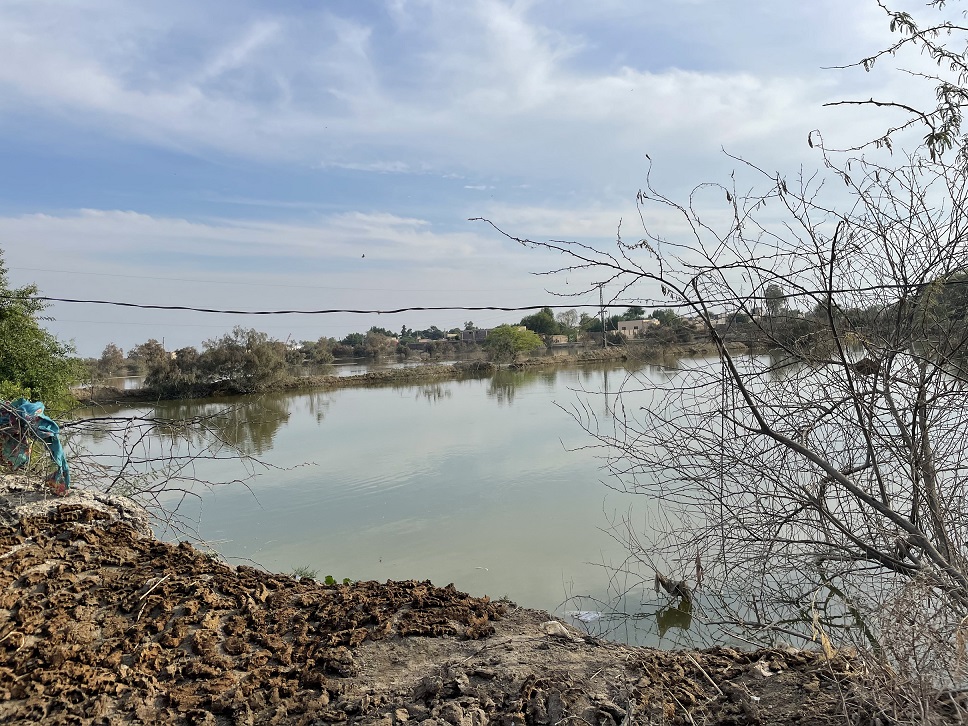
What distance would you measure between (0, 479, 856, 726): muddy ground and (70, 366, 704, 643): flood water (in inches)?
46.0

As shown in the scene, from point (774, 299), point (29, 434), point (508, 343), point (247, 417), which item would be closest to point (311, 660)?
point (774, 299)

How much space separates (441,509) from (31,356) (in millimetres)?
12599

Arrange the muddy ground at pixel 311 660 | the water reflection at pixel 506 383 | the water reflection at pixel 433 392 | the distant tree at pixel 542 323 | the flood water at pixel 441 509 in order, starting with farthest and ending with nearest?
1. the distant tree at pixel 542 323
2. the water reflection at pixel 433 392
3. the water reflection at pixel 506 383
4. the flood water at pixel 441 509
5. the muddy ground at pixel 311 660

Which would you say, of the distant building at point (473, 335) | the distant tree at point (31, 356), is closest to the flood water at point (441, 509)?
the distant tree at point (31, 356)

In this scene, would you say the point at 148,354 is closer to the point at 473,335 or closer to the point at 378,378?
the point at 378,378

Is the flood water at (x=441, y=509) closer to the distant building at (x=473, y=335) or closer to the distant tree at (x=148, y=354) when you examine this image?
the distant tree at (x=148, y=354)

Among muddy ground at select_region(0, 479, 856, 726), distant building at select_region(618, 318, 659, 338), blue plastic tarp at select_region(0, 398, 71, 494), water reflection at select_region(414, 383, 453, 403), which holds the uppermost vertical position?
distant building at select_region(618, 318, 659, 338)

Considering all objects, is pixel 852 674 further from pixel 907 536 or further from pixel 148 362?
pixel 148 362

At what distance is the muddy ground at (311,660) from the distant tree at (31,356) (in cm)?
1328

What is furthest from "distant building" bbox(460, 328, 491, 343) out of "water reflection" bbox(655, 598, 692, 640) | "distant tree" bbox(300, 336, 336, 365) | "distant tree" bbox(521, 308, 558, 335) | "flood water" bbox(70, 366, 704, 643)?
"water reflection" bbox(655, 598, 692, 640)

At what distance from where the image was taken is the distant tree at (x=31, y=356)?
1571 centimetres

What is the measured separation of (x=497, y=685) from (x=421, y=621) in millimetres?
1002

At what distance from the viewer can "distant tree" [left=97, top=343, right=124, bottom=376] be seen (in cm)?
3057

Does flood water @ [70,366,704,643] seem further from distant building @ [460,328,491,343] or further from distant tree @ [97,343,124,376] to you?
distant building @ [460,328,491,343]
